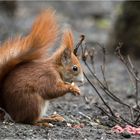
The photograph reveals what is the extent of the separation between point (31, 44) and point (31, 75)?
0.88 ft

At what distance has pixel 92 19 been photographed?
17.6m

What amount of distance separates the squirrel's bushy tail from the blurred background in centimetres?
514

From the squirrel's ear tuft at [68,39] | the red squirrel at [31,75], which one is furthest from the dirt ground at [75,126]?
the squirrel's ear tuft at [68,39]

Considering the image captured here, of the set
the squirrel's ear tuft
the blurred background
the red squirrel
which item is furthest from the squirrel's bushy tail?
the blurred background

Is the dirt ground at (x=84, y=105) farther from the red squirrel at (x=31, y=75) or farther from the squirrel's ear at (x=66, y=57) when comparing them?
the squirrel's ear at (x=66, y=57)

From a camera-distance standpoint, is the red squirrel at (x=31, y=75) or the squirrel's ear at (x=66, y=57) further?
the squirrel's ear at (x=66, y=57)

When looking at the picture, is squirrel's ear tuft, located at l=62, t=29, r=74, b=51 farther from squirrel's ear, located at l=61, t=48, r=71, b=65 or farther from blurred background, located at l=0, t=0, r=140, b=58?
blurred background, located at l=0, t=0, r=140, b=58

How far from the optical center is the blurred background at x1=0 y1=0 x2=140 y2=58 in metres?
12.3

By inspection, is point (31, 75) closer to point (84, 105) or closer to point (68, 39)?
point (68, 39)

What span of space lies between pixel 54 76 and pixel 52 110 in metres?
1.18

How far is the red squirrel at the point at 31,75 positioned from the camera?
4883 mm

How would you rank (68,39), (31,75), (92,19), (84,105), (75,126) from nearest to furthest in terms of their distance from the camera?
(31,75) < (75,126) < (68,39) < (84,105) < (92,19)

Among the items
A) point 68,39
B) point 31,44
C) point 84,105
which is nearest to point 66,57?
point 68,39

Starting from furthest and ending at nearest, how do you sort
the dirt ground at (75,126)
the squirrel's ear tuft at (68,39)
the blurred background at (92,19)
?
the blurred background at (92,19)
the squirrel's ear tuft at (68,39)
the dirt ground at (75,126)
